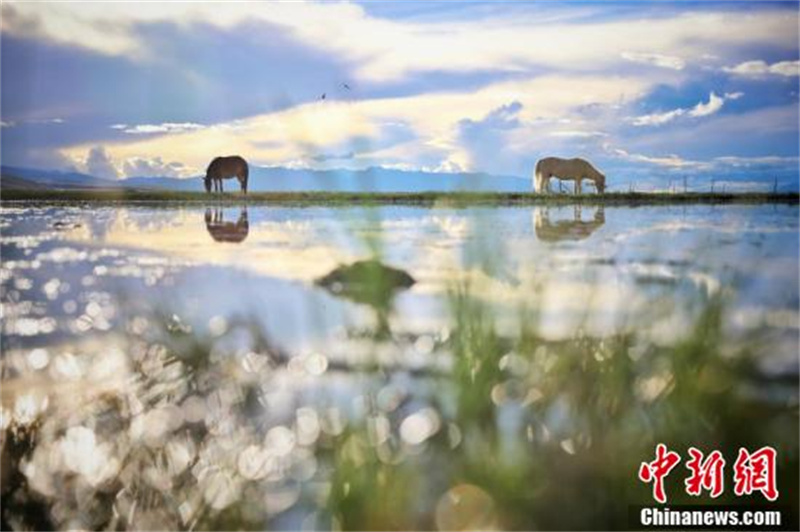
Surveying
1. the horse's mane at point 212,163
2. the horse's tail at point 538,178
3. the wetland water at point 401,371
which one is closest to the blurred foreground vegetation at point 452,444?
the wetland water at point 401,371

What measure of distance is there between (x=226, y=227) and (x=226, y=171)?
197 mm

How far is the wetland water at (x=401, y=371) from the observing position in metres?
1.59

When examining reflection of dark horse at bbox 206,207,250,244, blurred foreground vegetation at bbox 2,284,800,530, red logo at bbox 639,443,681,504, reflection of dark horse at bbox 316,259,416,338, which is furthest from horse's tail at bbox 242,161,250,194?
red logo at bbox 639,443,681,504

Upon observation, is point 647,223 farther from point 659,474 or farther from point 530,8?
point 659,474

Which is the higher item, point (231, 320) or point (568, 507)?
point (231, 320)

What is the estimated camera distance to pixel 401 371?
188 cm

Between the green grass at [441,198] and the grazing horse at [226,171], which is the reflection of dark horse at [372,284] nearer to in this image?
the green grass at [441,198]

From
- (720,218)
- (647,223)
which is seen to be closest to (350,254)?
(647,223)

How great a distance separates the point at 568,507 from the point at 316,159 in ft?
2.81

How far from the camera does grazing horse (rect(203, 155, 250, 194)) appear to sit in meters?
2.44

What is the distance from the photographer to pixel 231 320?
219 cm

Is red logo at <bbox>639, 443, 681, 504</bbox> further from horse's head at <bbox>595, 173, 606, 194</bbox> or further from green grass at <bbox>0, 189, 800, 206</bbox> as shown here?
horse's head at <bbox>595, 173, 606, 194</bbox>

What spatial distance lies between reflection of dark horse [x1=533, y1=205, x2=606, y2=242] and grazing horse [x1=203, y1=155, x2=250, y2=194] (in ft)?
2.83
